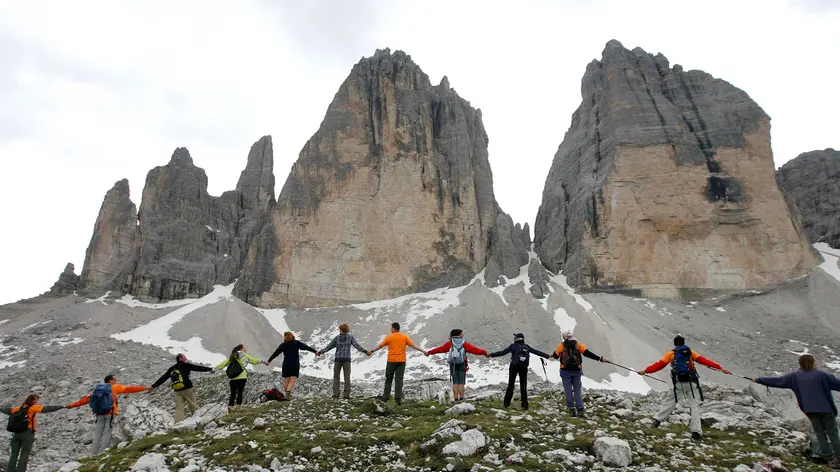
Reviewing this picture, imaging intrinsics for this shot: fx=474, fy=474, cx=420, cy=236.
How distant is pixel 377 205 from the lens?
219ft

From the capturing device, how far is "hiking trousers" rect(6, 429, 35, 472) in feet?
34.2

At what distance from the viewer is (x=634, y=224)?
60.0 metres

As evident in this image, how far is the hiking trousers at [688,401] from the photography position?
409 inches

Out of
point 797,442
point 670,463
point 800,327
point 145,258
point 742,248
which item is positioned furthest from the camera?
point 145,258

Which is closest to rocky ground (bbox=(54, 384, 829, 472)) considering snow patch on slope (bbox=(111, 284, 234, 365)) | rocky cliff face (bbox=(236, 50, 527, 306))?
snow patch on slope (bbox=(111, 284, 234, 365))

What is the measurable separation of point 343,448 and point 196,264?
6643 cm

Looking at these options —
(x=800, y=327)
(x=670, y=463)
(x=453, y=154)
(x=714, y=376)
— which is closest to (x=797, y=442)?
(x=670, y=463)

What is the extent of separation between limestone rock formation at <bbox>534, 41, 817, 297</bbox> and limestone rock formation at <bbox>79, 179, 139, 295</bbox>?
6015cm

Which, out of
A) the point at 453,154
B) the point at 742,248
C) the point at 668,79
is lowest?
the point at 742,248

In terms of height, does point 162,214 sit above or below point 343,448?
above

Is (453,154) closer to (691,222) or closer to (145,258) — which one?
(691,222)

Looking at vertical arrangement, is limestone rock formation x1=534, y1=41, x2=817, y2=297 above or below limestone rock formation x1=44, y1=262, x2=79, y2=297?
above

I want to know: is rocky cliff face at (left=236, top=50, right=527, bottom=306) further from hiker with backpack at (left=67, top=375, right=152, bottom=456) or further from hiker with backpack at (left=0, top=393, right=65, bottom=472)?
hiker with backpack at (left=0, top=393, right=65, bottom=472)

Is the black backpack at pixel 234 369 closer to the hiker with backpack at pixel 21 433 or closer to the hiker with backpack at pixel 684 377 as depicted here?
the hiker with backpack at pixel 21 433
